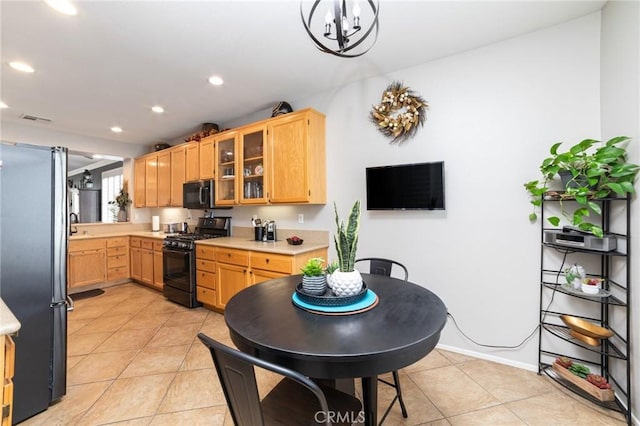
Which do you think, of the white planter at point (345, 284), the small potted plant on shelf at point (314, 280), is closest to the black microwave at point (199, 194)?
the small potted plant on shelf at point (314, 280)

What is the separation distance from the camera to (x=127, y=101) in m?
3.45

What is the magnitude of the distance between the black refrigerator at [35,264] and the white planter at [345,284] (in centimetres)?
192

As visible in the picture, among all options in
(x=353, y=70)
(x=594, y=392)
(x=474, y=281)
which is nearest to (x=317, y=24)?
(x=353, y=70)

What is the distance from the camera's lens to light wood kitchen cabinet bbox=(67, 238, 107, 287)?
4.38m

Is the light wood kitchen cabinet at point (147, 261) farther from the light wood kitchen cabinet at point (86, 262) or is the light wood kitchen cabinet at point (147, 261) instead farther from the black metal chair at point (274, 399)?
the black metal chair at point (274, 399)

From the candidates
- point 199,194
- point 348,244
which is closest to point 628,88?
point 348,244

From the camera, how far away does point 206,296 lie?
362cm

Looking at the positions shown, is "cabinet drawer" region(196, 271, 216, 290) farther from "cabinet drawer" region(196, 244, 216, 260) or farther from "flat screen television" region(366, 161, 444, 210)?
"flat screen television" region(366, 161, 444, 210)

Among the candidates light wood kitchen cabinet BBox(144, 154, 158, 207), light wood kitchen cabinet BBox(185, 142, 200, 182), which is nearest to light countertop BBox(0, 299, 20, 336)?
light wood kitchen cabinet BBox(185, 142, 200, 182)

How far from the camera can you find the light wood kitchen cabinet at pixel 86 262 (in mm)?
4383

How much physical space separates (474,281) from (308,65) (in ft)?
8.33

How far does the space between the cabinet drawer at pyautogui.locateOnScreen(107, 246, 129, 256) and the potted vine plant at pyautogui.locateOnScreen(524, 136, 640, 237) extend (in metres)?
6.08

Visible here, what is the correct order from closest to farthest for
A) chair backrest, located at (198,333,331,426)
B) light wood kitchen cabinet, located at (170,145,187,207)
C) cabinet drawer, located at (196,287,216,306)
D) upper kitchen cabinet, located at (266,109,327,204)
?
chair backrest, located at (198,333,331,426) → upper kitchen cabinet, located at (266,109,327,204) → cabinet drawer, located at (196,287,216,306) → light wood kitchen cabinet, located at (170,145,187,207)

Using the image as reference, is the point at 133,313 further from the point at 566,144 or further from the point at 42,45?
the point at 566,144
